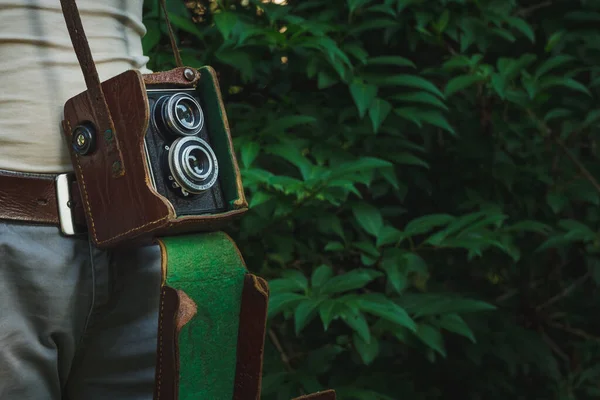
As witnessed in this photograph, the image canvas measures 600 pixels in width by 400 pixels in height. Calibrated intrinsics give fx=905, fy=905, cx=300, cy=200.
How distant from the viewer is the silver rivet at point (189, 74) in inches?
41.7

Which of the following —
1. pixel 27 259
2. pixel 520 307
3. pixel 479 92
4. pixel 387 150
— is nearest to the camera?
pixel 27 259

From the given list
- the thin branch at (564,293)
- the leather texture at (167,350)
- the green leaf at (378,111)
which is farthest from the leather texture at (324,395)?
the thin branch at (564,293)

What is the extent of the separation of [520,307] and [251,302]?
153cm

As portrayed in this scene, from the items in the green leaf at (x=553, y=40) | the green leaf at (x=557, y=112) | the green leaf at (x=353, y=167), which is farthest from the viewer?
the green leaf at (x=553, y=40)

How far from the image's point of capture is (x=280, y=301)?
1.52m

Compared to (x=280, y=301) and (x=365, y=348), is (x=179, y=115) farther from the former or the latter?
(x=365, y=348)

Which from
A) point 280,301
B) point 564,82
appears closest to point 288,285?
point 280,301

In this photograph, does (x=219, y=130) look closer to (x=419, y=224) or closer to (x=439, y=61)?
(x=419, y=224)

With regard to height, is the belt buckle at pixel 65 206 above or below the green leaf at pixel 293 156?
below

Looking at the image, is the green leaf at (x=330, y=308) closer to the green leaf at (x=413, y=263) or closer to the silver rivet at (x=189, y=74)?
the green leaf at (x=413, y=263)

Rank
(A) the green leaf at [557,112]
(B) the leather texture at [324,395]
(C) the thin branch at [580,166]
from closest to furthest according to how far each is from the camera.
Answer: (B) the leather texture at [324,395], (A) the green leaf at [557,112], (C) the thin branch at [580,166]

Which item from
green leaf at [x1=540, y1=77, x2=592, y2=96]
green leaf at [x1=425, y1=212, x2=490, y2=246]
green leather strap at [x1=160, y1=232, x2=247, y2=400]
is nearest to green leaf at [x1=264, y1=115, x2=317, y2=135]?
green leaf at [x1=425, y1=212, x2=490, y2=246]

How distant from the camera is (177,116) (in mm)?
1008

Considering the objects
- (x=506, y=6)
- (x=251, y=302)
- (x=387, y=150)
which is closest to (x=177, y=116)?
(x=251, y=302)
